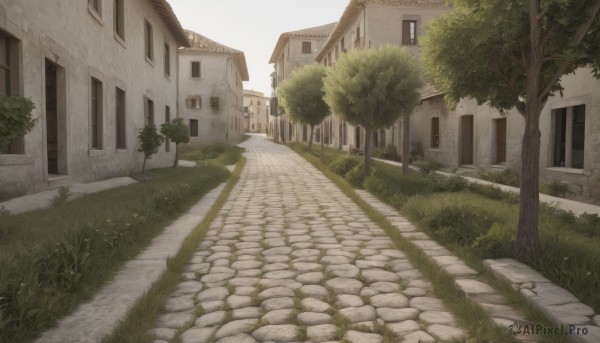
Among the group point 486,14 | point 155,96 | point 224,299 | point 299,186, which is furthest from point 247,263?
point 155,96

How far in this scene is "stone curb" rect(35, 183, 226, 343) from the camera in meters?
2.77

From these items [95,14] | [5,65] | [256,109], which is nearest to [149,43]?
[95,14]

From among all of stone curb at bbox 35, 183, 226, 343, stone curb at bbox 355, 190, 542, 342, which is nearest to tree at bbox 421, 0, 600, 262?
stone curb at bbox 355, 190, 542, 342

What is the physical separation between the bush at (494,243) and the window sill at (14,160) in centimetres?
623

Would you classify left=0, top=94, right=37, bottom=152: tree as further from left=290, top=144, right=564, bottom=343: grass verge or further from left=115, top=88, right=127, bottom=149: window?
left=115, top=88, right=127, bottom=149: window

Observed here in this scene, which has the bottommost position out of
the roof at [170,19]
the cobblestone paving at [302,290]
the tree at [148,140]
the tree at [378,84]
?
the cobblestone paving at [302,290]

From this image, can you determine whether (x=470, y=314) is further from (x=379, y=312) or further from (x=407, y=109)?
(x=407, y=109)

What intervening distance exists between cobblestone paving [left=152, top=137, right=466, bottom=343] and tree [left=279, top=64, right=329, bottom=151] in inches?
615

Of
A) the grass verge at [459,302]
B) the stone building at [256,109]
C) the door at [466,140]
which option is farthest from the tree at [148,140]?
the stone building at [256,109]

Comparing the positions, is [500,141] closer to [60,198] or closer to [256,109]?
[60,198]

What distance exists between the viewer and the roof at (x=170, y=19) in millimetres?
14648

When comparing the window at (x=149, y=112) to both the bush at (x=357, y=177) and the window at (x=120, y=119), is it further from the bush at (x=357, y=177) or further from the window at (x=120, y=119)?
the bush at (x=357, y=177)

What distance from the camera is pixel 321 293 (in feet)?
12.3

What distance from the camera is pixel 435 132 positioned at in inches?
730
